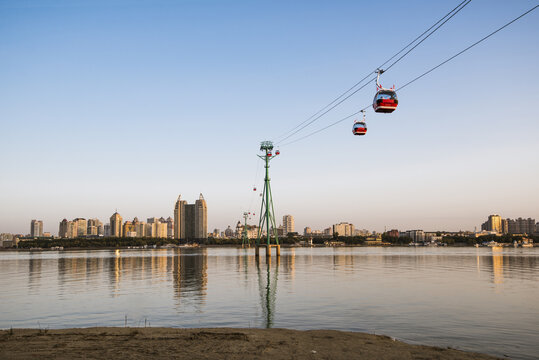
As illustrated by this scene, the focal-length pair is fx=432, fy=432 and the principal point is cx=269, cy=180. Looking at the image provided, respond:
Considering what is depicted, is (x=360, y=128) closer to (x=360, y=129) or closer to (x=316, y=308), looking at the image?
(x=360, y=129)

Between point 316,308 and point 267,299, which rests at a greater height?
point 316,308

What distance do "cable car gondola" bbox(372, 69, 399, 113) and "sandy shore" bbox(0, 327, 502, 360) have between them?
15.3m

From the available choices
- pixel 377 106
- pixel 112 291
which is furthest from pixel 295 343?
pixel 112 291

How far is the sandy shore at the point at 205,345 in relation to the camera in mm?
14008

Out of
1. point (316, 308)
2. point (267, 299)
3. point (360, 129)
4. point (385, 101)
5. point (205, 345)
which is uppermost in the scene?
point (385, 101)

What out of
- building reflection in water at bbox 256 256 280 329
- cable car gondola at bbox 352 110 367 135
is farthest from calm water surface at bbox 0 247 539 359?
cable car gondola at bbox 352 110 367 135

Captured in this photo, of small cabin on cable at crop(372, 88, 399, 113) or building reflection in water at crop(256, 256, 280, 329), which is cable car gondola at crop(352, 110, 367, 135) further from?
building reflection in water at crop(256, 256, 280, 329)

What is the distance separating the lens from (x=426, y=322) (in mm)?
23328

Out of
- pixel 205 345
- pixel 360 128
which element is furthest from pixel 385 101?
pixel 205 345

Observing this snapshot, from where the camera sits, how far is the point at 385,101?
27.9m

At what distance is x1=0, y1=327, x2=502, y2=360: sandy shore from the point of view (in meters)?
14.0

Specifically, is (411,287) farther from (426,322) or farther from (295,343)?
(295,343)

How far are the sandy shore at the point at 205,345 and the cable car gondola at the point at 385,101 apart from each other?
15.3 metres

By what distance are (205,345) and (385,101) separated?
1925 cm
